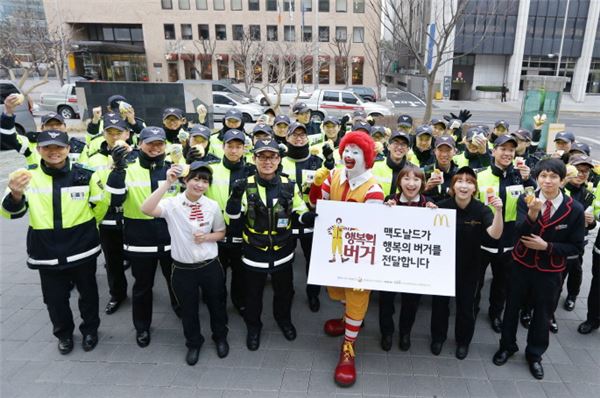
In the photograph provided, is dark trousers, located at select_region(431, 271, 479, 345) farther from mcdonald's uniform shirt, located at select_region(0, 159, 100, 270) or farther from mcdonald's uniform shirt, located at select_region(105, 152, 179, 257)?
mcdonald's uniform shirt, located at select_region(0, 159, 100, 270)

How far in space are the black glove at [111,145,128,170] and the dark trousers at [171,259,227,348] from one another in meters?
1.09

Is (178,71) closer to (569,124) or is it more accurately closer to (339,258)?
(569,124)

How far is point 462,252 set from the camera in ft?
12.2

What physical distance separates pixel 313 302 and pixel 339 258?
60.1 inches

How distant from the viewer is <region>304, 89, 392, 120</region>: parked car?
2114 cm

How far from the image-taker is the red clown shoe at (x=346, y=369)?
3.64 metres

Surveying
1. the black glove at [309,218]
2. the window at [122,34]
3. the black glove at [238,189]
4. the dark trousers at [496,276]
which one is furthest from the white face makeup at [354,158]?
the window at [122,34]

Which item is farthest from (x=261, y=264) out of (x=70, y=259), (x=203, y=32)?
(x=203, y=32)

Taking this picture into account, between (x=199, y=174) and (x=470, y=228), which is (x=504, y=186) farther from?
(x=199, y=174)

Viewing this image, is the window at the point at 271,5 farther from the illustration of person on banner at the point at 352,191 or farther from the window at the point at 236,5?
the illustration of person on banner at the point at 352,191

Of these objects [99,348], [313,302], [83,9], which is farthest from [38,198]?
[83,9]

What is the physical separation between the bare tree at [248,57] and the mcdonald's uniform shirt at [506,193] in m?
20.5

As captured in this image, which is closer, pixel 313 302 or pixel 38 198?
pixel 38 198

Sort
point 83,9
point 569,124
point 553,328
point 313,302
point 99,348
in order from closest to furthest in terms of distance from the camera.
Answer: point 99,348, point 553,328, point 313,302, point 569,124, point 83,9
